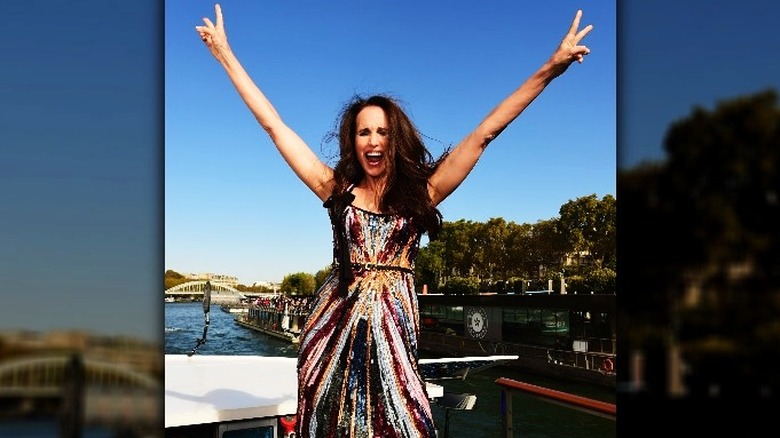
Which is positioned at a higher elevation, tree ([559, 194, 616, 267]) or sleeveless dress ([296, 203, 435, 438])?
tree ([559, 194, 616, 267])

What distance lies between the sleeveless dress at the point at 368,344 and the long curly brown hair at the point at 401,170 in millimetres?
31

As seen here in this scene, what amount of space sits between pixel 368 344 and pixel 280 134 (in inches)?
18.8

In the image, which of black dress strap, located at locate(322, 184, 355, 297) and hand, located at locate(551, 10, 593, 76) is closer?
hand, located at locate(551, 10, 593, 76)

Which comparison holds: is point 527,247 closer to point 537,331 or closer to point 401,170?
point 537,331

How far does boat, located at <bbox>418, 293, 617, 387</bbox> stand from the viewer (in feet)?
70.7

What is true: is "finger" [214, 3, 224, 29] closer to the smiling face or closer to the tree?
the smiling face

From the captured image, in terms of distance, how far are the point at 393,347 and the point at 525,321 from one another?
25.9 metres

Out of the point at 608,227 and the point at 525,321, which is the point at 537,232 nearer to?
the point at 608,227

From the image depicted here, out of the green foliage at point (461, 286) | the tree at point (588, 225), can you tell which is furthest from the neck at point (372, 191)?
the green foliage at point (461, 286)

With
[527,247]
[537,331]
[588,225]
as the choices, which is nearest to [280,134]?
[537,331]

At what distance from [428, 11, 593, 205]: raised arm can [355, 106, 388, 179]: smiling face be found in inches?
4.3

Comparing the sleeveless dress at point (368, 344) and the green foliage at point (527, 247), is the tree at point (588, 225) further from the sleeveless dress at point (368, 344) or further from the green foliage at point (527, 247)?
the sleeveless dress at point (368, 344)
